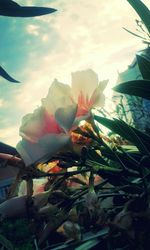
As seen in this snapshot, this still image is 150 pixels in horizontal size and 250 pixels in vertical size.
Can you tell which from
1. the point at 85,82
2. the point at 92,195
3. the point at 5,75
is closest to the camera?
the point at 92,195

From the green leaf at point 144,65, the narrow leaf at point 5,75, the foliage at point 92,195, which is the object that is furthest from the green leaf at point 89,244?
the narrow leaf at point 5,75

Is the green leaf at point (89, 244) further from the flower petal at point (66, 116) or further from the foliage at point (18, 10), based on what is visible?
the foliage at point (18, 10)

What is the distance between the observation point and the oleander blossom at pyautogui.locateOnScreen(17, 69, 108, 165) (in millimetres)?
491

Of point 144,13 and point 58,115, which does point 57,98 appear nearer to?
point 58,115

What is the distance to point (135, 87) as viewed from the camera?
1.97 feet

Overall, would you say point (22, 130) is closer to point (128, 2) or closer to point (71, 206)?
point (71, 206)

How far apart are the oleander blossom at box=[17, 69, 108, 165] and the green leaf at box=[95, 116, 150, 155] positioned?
2.5 inches

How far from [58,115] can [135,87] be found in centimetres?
17

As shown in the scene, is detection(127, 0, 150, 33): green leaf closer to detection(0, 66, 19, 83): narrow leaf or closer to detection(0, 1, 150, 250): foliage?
detection(0, 1, 150, 250): foliage

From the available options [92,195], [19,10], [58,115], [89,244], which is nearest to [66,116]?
[58,115]

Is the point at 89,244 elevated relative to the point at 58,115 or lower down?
lower down

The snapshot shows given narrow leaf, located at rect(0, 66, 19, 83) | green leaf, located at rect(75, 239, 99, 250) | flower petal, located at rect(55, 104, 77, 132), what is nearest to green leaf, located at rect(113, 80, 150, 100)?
flower petal, located at rect(55, 104, 77, 132)

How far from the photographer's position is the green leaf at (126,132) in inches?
22.0

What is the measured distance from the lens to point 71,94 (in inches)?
21.7
